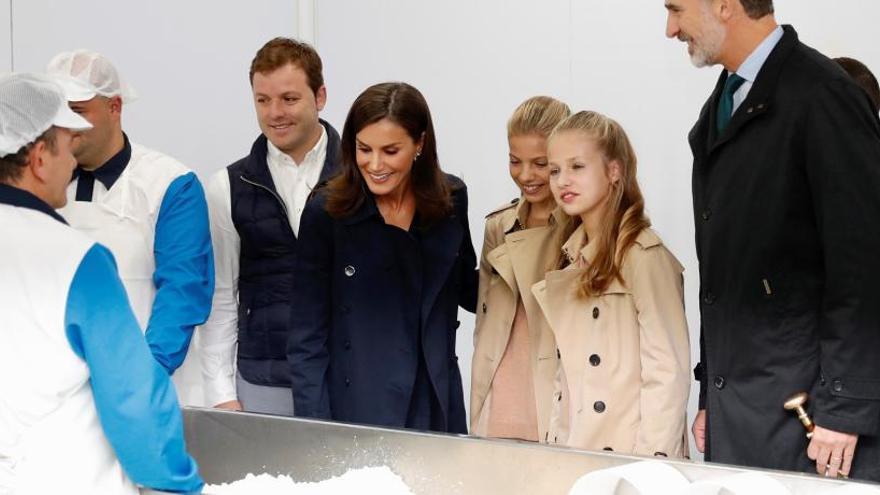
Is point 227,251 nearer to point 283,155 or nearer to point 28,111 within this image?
point 283,155

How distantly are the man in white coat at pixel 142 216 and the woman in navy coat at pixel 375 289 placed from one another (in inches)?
10.9

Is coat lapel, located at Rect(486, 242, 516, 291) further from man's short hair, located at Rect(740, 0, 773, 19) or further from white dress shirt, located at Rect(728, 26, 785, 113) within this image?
man's short hair, located at Rect(740, 0, 773, 19)

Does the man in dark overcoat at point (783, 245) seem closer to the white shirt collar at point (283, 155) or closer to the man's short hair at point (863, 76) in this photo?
the man's short hair at point (863, 76)

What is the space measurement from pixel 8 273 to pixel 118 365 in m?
0.21

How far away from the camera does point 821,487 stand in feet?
5.69

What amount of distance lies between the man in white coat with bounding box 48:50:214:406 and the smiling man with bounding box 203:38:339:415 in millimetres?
118

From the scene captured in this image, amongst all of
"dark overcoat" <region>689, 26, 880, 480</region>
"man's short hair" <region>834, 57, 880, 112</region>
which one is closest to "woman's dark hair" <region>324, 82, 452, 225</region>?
"dark overcoat" <region>689, 26, 880, 480</region>

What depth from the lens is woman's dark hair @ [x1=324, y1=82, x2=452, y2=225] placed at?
247 centimetres

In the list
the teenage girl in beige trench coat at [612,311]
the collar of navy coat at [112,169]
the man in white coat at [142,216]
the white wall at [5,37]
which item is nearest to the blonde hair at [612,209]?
the teenage girl in beige trench coat at [612,311]

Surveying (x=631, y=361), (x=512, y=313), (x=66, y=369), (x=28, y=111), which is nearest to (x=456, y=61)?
(x=512, y=313)

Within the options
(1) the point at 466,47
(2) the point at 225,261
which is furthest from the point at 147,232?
(1) the point at 466,47

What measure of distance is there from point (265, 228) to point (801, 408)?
4.21 ft

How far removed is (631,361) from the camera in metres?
2.43

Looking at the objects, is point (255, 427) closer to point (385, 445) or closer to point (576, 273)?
point (385, 445)
